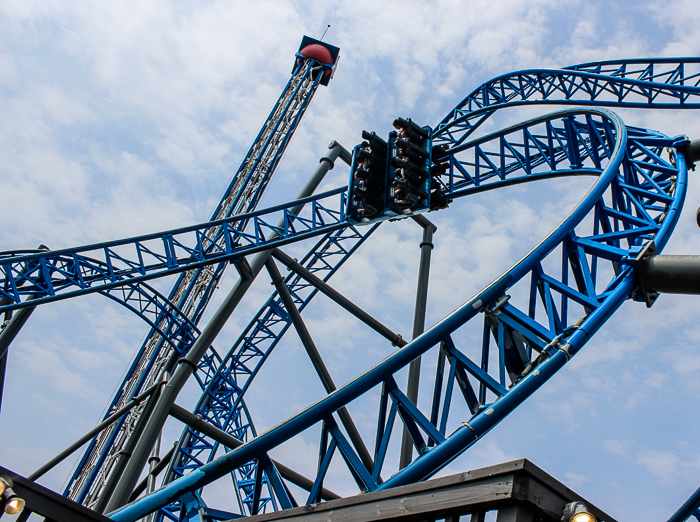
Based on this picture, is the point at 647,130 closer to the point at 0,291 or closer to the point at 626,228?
the point at 626,228

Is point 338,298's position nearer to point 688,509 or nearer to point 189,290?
point 688,509

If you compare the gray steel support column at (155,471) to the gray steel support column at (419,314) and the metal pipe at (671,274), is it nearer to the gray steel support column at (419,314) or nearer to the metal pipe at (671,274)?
the gray steel support column at (419,314)

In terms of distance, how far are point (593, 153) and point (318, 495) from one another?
257 inches

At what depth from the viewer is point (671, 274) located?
203 inches

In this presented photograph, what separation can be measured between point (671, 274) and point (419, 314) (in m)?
6.61

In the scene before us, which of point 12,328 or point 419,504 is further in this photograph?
point 12,328

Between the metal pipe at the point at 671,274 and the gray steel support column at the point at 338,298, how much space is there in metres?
6.42

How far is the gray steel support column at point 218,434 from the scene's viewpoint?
1070 centimetres

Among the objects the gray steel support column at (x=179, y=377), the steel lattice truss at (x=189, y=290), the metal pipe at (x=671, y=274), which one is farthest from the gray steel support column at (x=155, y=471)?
the metal pipe at (x=671, y=274)

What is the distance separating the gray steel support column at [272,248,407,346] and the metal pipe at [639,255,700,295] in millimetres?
6422

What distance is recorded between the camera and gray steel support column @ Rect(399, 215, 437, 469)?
980 centimetres

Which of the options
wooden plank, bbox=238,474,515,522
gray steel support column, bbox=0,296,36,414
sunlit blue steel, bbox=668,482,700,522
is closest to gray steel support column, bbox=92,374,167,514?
gray steel support column, bbox=0,296,36,414

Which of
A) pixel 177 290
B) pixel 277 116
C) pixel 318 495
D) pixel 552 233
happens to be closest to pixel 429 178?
pixel 552 233

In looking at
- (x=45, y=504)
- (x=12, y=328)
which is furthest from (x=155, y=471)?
(x=45, y=504)
